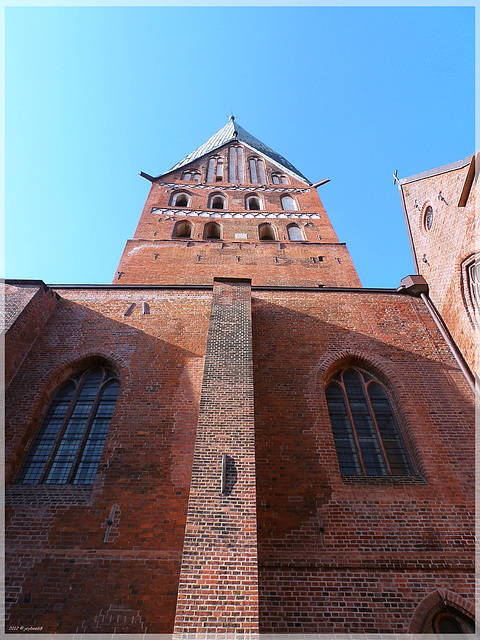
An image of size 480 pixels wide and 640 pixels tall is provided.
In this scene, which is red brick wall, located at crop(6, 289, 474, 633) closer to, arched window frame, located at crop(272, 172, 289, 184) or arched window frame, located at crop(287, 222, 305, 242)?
arched window frame, located at crop(287, 222, 305, 242)

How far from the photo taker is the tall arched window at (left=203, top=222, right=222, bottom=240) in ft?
51.4

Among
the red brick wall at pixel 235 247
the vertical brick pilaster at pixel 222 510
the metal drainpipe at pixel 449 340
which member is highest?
the red brick wall at pixel 235 247

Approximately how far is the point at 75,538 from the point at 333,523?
3441 millimetres

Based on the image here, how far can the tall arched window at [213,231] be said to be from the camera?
1566cm

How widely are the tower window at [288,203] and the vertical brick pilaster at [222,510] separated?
1263cm

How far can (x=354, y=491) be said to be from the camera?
18.6 ft

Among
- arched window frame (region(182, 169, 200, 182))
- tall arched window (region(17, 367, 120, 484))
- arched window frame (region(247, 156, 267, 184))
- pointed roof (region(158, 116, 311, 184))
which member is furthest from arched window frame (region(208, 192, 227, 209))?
tall arched window (region(17, 367, 120, 484))

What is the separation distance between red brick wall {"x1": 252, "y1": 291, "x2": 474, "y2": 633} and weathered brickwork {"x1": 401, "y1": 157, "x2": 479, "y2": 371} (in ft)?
1.98

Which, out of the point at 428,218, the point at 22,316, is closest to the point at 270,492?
the point at 22,316

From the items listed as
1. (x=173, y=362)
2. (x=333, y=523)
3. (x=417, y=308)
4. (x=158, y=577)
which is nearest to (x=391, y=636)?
(x=333, y=523)

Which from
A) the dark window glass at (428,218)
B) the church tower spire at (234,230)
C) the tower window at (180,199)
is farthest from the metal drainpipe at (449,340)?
the tower window at (180,199)

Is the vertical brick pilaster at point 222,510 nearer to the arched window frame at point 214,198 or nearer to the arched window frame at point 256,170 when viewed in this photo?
the arched window frame at point 214,198

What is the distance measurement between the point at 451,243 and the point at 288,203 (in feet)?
36.4

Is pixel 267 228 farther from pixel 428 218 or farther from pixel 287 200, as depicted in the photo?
pixel 428 218
